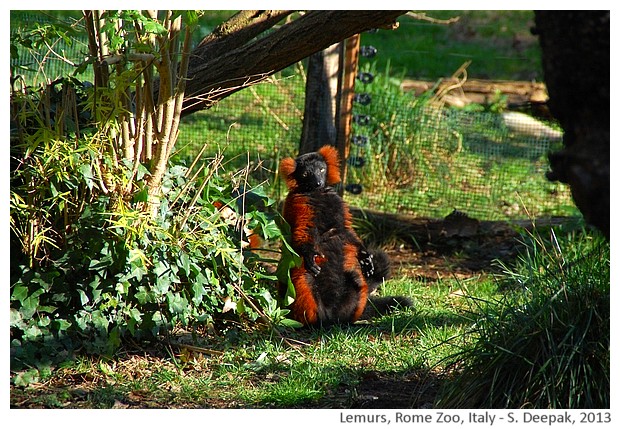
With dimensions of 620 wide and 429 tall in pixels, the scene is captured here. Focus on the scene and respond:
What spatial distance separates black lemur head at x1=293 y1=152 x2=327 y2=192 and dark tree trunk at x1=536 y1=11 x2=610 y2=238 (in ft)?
9.88

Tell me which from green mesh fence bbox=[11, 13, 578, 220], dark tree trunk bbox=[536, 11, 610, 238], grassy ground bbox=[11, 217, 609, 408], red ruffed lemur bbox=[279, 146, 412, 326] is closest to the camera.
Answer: dark tree trunk bbox=[536, 11, 610, 238]

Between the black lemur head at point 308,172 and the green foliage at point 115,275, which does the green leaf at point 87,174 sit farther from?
the black lemur head at point 308,172

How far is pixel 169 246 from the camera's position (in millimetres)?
5102

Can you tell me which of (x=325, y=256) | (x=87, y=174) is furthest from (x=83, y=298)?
(x=325, y=256)

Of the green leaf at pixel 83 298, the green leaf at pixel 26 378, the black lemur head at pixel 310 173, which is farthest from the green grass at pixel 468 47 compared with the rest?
the green leaf at pixel 26 378

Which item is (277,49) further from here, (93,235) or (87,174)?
(93,235)

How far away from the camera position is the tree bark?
5.55 meters

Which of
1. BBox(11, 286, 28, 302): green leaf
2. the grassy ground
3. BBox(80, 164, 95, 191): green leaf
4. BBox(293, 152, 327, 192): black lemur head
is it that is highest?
BBox(80, 164, 95, 191): green leaf

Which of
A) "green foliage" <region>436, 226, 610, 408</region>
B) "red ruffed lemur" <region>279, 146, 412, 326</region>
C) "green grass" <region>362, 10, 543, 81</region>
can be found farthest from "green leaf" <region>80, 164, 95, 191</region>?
"green grass" <region>362, 10, 543, 81</region>

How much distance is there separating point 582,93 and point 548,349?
1.43 m

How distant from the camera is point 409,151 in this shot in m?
9.99

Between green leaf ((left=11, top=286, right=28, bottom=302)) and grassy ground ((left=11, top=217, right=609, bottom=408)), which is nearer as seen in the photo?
grassy ground ((left=11, top=217, right=609, bottom=408))

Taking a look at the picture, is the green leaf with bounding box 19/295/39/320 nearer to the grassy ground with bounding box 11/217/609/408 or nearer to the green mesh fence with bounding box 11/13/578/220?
the grassy ground with bounding box 11/217/609/408

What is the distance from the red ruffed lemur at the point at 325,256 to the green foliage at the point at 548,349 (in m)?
1.81
